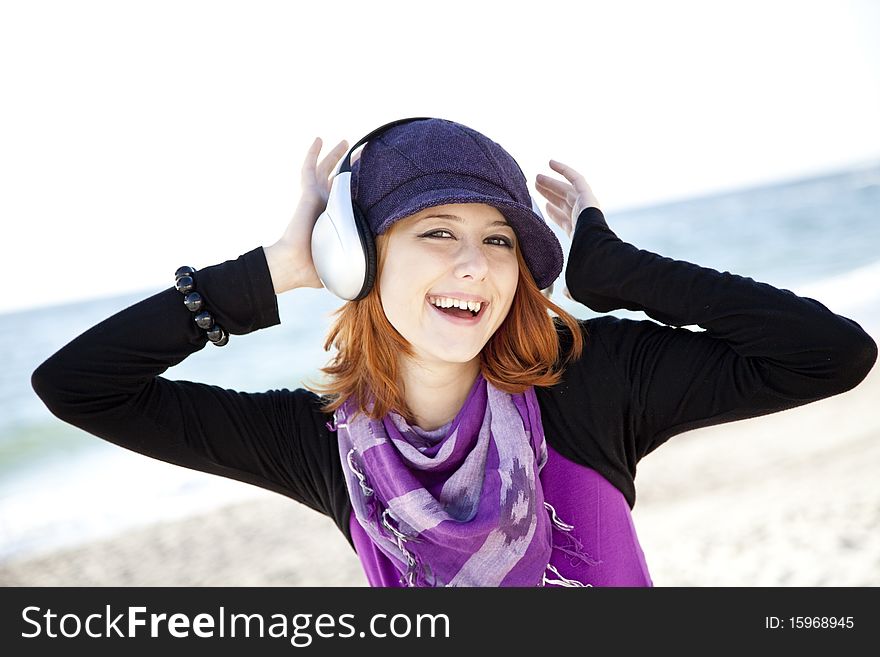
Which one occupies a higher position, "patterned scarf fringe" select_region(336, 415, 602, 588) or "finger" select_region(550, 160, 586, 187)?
"finger" select_region(550, 160, 586, 187)

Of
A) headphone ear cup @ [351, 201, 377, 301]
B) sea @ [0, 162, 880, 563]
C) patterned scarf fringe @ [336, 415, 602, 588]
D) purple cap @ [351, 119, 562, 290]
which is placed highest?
sea @ [0, 162, 880, 563]

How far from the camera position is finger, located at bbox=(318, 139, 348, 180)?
2203 millimetres

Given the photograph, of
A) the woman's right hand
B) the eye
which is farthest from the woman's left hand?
the woman's right hand

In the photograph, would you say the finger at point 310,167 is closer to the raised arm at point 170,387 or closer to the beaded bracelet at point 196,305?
the raised arm at point 170,387

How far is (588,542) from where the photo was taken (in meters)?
1.97

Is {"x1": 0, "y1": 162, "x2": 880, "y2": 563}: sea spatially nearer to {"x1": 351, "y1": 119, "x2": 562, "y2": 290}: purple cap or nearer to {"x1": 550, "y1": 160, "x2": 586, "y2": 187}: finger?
{"x1": 351, "y1": 119, "x2": 562, "y2": 290}: purple cap

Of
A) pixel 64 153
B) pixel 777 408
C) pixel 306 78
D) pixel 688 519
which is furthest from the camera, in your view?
pixel 306 78

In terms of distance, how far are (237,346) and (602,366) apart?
12011 mm

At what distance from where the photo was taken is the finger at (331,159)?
2.20 m

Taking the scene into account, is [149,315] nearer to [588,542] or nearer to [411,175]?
[411,175]

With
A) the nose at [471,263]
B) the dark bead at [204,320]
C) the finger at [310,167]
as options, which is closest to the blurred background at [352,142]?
the nose at [471,263]

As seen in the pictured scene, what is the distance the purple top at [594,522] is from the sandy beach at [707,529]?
2528mm

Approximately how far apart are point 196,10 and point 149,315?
29.7 meters
